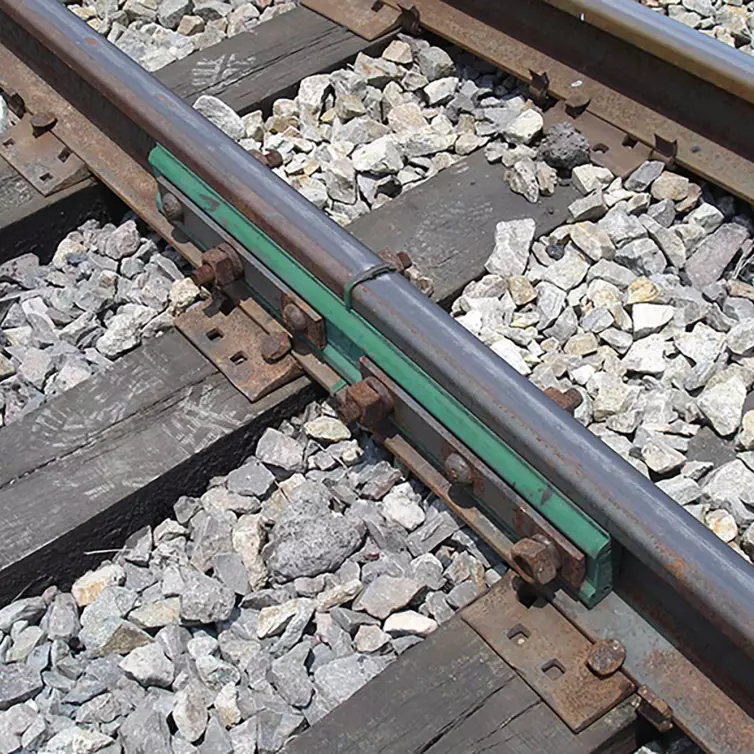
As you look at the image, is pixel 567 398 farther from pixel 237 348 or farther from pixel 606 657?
pixel 237 348

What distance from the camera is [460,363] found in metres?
2.88

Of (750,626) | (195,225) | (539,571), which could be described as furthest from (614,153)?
(750,626)

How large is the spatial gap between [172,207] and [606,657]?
1.82 meters

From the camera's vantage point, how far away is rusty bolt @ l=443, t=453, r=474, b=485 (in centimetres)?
290

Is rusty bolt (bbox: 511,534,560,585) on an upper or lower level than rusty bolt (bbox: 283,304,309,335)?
upper

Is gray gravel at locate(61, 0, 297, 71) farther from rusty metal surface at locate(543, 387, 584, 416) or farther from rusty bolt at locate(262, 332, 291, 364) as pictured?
rusty metal surface at locate(543, 387, 584, 416)

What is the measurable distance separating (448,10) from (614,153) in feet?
3.17

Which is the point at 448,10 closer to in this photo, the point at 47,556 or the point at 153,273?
the point at 153,273

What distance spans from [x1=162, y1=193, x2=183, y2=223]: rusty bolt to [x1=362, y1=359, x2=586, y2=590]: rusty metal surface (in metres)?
0.89

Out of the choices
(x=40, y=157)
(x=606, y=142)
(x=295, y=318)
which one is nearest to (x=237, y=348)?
(x=295, y=318)

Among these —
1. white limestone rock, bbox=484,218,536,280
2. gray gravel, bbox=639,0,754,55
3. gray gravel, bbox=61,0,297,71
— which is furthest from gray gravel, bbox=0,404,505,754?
gray gravel, bbox=639,0,754,55

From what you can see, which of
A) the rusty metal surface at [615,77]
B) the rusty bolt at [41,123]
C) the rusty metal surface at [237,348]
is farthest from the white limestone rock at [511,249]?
the rusty bolt at [41,123]

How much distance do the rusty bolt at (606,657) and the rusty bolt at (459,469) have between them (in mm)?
471

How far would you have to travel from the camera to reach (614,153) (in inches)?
161
